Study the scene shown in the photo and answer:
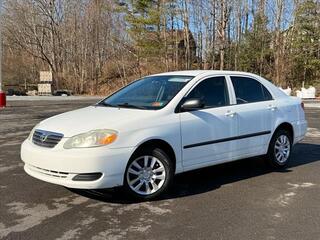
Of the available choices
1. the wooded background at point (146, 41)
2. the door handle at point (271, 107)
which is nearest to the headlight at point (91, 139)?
the door handle at point (271, 107)

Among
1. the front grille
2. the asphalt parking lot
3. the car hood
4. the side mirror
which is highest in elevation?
the side mirror

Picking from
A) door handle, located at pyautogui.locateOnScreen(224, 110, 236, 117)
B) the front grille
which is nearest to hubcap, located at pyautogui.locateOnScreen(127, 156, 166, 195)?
the front grille

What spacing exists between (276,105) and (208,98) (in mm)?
1528

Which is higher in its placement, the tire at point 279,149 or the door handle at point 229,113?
the door handle at point 229,113

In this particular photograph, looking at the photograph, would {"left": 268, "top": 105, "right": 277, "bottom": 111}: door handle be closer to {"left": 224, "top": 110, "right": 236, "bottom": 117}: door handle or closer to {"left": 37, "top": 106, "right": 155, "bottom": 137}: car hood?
{"left": 224, "top": 110, "right": 236, "bottom": 117}: door handle

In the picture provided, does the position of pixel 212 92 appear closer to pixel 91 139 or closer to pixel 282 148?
pixel 282 148

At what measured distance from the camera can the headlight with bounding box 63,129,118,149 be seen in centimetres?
507

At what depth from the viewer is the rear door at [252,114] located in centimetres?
664

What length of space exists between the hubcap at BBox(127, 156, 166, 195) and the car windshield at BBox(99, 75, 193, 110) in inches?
28.4

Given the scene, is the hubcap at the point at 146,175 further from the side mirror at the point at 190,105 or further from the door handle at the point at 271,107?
the door handle at the point at 271,107

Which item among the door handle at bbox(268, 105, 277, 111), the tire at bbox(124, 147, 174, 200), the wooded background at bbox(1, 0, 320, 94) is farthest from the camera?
the wooded background at bbox(1, 0, 320, 94)

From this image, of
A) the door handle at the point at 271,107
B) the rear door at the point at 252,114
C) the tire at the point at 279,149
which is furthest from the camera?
the tire at the point at 279,149

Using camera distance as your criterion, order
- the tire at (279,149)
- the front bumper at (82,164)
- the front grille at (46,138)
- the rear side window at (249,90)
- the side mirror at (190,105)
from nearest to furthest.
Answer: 1. the front bumper at (82,164)
2. the front grille at (46,138)
3. the side mirror at (190,105)
4. the rear side window at (249,90)
5. the tire at (279,149)

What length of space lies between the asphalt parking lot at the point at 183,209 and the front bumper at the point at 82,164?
315mm
